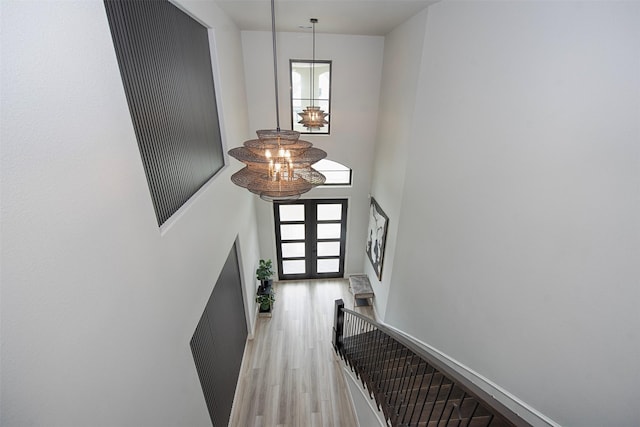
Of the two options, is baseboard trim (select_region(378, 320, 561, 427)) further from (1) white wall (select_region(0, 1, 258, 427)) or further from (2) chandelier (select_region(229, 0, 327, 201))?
(1) white wall (select_region(0, 1, 258, 427))

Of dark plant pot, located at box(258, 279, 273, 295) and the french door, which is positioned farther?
the french door

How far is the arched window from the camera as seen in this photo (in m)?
6.38

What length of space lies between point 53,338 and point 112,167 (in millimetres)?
860

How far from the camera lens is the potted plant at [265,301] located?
5.77m

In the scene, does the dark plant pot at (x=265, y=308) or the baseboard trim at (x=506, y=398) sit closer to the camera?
the baseboard trim at (x=506, y=398)

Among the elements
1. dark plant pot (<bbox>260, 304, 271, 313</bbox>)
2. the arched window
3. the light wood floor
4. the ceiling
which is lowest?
the light wood floor

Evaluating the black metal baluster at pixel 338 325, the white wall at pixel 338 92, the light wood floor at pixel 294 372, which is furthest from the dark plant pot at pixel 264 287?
the black metal baluster at pixel 338 325

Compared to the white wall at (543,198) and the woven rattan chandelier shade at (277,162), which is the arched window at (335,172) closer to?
the white wall at (543,198)

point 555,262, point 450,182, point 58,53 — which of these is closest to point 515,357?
point 555,262

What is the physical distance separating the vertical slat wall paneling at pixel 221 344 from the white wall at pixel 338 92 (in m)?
2.45

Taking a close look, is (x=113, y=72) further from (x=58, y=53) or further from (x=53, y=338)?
(x=53, y=338)

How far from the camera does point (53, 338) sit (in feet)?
3.56

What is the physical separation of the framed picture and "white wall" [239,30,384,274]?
591 mm

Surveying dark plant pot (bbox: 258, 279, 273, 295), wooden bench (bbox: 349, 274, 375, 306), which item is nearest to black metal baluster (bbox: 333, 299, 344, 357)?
wooden bench (bbox: 349, 274, 375, 306)
